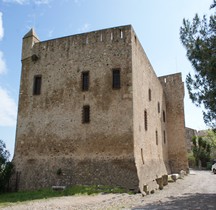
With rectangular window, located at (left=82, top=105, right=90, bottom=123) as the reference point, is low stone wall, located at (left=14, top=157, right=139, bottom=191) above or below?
below

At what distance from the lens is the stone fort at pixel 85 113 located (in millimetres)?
12812

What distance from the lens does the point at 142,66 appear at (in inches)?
647

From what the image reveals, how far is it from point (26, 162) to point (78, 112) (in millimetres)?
4305

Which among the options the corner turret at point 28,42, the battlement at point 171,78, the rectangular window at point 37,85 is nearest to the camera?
the rectangular window at point 37,85

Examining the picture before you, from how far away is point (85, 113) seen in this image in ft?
45.8

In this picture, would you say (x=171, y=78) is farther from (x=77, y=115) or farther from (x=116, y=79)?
(x=77, y=115)

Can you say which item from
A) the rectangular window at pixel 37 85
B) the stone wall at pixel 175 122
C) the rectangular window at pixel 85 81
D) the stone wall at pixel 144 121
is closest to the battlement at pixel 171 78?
the stone wall at pixel 175 122

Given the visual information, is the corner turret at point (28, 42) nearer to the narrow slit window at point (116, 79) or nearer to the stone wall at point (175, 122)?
the narrow slit window at point (116, 79)

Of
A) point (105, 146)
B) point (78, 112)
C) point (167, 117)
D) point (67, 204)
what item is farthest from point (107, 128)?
point (167, 117)

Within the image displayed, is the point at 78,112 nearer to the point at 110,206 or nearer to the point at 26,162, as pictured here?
the point at 26,162

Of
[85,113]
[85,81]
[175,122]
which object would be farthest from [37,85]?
[175,122]

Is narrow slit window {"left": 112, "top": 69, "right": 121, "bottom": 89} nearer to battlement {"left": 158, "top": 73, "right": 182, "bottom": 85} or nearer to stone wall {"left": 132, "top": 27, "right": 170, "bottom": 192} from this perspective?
stone wall {"left": 132, "top": 27, "right": 170, "bottom": 192}

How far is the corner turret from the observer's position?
16344 millimetres

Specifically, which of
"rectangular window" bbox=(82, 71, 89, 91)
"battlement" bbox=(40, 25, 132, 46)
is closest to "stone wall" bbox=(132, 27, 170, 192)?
"battlement" bbox=(40, 25, 132, 46)
